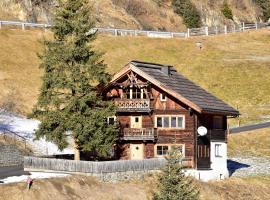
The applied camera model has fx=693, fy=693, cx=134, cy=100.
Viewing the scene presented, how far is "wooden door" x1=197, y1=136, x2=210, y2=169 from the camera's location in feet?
191

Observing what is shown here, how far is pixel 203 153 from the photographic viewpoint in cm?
5881

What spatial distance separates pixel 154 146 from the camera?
58031 millimetres

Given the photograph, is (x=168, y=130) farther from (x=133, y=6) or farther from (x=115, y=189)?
(x=133, y=6)

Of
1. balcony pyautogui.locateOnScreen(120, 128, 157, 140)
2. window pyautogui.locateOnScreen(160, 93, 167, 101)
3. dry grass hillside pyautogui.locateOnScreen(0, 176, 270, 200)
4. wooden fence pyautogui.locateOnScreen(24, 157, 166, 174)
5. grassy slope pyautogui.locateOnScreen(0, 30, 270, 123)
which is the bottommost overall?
dry grass hillside pyautogui.locateOnScreen(0, 176, 270, 200)

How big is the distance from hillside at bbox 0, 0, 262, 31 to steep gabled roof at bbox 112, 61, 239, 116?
55.6 m

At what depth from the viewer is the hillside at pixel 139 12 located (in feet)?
384

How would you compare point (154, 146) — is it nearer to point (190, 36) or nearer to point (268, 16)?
point (190, 36)

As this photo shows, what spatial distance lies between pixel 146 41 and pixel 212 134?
52.1 m

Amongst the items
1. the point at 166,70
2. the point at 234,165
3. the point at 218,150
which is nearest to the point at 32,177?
the point at 166,70

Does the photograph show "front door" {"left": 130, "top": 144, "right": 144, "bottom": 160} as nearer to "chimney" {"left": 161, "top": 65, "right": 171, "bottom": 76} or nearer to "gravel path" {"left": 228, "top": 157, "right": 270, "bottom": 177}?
"chimney" {"left": 161, "top": 65, "right": 171, "bottom": 76}

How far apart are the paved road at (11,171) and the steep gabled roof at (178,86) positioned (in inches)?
447

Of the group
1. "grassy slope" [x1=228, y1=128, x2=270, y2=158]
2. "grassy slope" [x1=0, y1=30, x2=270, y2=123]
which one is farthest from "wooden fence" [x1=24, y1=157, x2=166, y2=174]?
"grassy slope" [x1=0, y1=30, x2=270, y2=123]

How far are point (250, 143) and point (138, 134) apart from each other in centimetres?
2035

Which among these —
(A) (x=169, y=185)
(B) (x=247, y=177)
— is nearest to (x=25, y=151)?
(B) (x=247, y=177)
